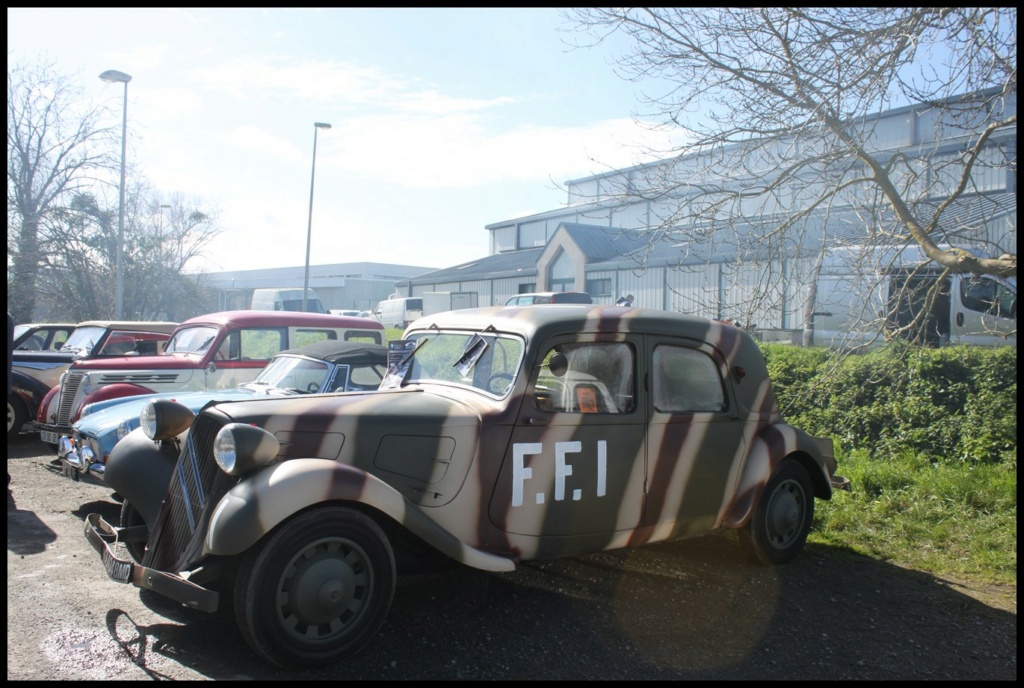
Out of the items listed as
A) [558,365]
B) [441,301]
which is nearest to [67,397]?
[558,365]

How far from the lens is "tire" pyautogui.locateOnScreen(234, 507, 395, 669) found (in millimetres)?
3590

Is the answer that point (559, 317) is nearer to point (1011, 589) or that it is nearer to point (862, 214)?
point (1011, 589)

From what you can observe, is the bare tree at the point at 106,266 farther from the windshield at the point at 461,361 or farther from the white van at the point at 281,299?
the windshield at the point at 461,361

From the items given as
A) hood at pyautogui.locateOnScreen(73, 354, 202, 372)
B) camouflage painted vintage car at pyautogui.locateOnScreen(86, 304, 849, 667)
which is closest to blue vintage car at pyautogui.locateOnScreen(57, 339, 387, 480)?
hood at pyautogui.locateOnScreen(73, 354, 202, 372)

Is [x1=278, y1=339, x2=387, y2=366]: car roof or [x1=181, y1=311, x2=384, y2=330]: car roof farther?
[x1=181, y1=311, x2=384, y2=330]: car roof

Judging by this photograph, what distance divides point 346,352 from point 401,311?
23316 mm

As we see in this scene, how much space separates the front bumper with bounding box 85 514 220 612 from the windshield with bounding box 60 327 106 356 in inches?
312

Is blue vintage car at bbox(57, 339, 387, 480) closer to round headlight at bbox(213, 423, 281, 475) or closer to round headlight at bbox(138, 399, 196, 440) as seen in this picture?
round headlight at bbox(138, 399, 196, 440)

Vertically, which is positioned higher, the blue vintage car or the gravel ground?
the blue vintage car

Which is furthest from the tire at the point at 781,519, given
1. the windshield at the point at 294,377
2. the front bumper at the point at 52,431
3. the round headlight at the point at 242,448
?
the front bumper at the point at 52,431

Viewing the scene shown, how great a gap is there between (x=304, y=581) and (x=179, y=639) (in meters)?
0.86

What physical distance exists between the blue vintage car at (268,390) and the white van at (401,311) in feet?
71.8

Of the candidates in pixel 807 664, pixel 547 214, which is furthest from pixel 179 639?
pixel 547 214

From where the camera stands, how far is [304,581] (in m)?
3.68
